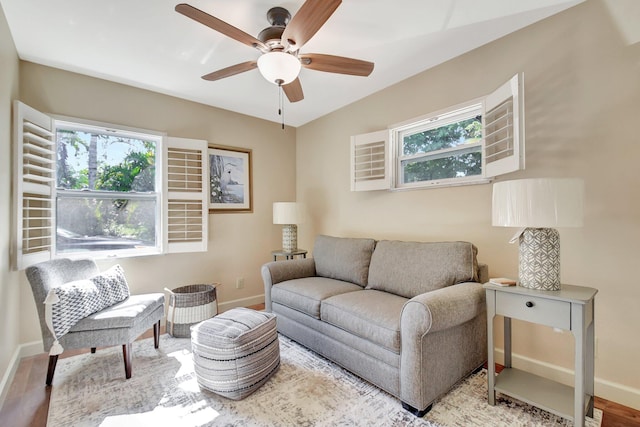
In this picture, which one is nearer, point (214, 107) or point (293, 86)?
point (293, 86)

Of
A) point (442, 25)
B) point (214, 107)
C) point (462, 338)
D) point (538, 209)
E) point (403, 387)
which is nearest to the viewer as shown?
point (538, 209)

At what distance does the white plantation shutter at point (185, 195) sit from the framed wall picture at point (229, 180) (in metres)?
0.19

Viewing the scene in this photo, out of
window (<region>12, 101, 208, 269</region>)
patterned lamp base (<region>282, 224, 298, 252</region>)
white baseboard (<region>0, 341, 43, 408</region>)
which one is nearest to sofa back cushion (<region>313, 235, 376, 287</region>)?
patterned lamp base (<region>282, 224, 298, 252</region>)

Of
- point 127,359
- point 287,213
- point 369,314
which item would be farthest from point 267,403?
point 287,213

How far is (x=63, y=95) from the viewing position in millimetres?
2689

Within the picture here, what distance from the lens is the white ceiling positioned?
1904mm

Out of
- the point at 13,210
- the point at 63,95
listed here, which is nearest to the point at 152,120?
the point at 63,95

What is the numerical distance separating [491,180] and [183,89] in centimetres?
315

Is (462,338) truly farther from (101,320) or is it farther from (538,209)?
(101,320)

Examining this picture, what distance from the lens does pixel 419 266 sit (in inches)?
91.4

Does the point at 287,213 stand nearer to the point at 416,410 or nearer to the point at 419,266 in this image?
the point at 419,266

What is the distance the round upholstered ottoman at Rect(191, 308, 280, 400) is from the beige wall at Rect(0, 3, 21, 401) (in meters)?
1.34

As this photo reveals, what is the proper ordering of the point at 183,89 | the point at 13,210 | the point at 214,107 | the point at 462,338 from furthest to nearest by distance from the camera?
the point at 214,107
the point at 183,89
the point at 13,210
the point at 462,338

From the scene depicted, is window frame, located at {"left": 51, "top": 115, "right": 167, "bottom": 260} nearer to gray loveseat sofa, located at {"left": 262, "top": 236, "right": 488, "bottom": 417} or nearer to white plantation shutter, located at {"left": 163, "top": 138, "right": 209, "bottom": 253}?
white plantation shutter, located at {"left": 163, "top": 138, "right": 209, "bottom": 253}
